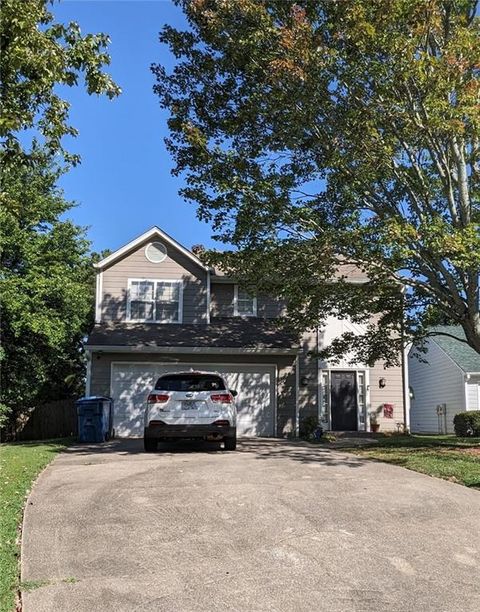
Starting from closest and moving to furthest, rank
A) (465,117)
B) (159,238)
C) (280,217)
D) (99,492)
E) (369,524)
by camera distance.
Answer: (369,524), (99,492), (465,117), (280,217), (159,238)

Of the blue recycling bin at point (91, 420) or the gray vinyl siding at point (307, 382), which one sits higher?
the gray vinyl siding at point (307, 382)

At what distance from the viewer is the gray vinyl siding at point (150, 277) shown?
20.3m

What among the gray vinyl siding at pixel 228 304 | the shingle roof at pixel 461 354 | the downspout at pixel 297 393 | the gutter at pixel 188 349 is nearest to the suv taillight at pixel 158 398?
the gutter at pixel 188 349

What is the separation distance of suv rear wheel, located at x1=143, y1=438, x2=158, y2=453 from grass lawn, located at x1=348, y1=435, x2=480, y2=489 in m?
4.24

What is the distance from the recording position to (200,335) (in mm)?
19672

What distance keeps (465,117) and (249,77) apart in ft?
14.8

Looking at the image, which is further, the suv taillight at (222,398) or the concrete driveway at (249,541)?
the suv taillight at (222,398)

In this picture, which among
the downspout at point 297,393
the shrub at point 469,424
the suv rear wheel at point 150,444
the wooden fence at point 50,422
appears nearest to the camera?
the suv rear wheel at point 150,444

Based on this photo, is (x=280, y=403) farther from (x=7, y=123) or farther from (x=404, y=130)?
(x=7, y=123)

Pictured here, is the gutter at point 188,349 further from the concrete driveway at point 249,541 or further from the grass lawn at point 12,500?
the concrete driveway at point 249,541

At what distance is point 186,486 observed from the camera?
8.29 metres

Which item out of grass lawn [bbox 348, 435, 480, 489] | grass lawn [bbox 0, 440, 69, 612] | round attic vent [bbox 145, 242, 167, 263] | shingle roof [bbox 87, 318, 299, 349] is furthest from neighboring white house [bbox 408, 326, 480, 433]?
grass lawn [bbox 0, 440, 69, 612]

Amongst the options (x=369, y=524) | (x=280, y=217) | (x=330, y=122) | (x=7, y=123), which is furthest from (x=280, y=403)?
(x=7, y=123)

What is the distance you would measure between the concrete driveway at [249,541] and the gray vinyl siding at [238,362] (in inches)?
371
